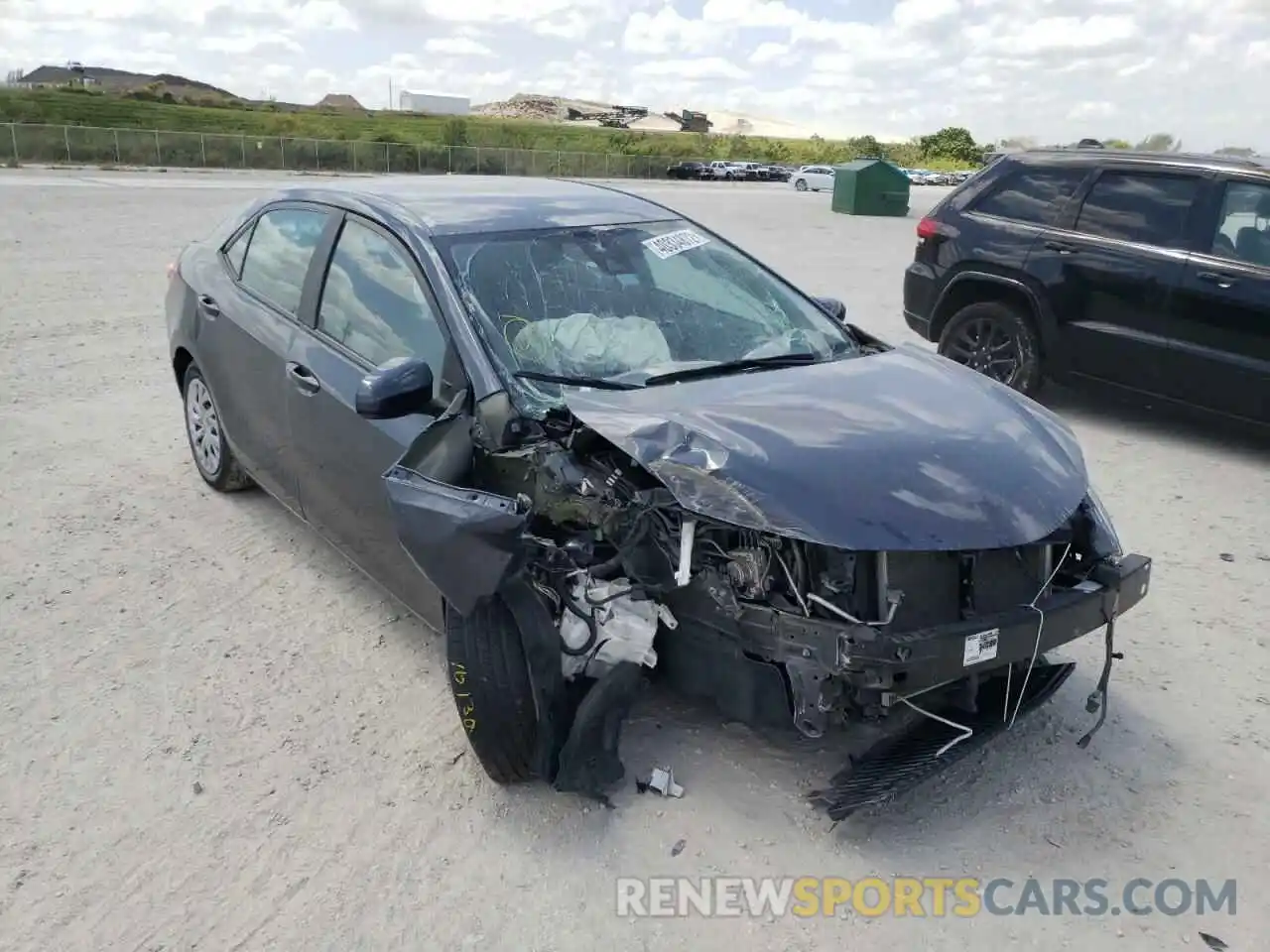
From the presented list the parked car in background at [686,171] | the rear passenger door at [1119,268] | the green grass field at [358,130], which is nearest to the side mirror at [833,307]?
the rear passenger door at [1119,268]

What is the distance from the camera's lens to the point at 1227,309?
6.35 metres

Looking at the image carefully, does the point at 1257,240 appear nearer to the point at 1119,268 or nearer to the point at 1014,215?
the point at 1119,268

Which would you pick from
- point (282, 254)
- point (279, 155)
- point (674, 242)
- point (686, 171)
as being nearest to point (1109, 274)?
point (674, 242)

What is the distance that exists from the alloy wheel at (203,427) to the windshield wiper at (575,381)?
236 cm

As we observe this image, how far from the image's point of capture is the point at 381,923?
2713mm

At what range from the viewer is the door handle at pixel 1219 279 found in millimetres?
6347

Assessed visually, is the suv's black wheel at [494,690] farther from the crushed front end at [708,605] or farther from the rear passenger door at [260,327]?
the rear passenger door at [260,327]

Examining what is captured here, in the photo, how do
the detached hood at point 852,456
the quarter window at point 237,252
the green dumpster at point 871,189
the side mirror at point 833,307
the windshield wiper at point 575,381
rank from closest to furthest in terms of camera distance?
the detached hood at point 852,456
the windshield wiper at point 575,381
the side mirror at point 833,307
the quarter window at point 237,252
the green dumpster at point 871,189

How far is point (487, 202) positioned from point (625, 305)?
0.82 meters

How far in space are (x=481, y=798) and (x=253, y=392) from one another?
2.26m

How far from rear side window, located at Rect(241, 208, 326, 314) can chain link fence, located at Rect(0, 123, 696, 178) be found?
30.4 m

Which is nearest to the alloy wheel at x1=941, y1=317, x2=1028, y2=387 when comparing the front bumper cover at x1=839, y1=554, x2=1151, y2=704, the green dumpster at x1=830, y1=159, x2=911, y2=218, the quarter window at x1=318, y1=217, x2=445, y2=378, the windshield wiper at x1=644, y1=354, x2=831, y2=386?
the windshield wiper at x1=644, y1=354, x2=831, y2=386

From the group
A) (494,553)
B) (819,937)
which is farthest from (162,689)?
(819,937)

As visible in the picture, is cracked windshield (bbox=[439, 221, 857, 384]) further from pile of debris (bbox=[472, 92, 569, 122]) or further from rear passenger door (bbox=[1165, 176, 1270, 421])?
pile of debris (bbox=[472, 92, 569, 122])
